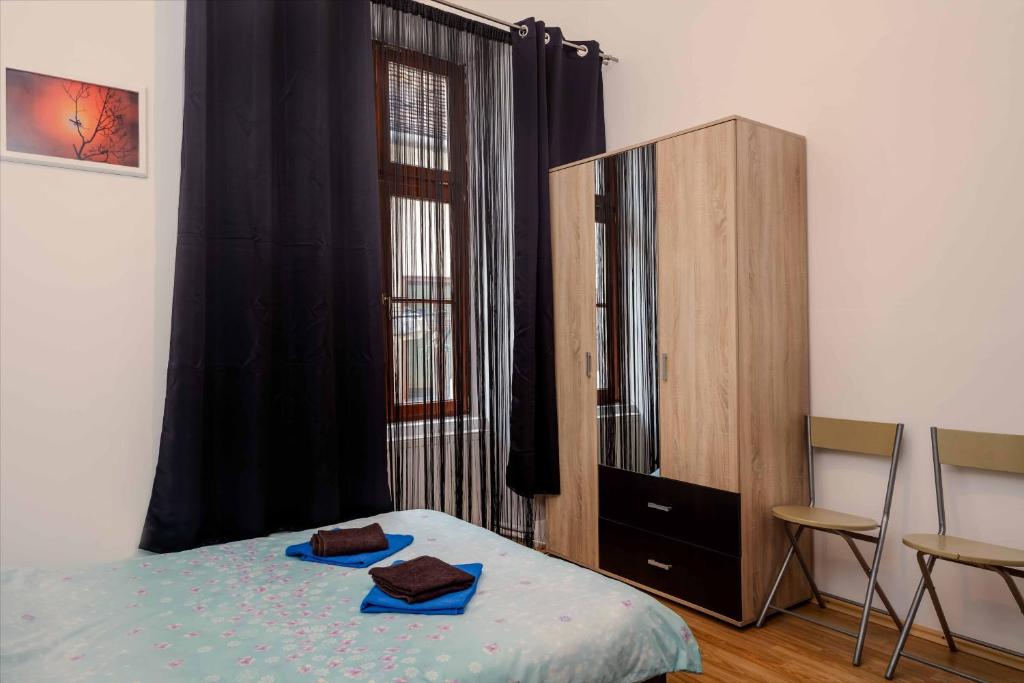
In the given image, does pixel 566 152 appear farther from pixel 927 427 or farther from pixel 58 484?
pixel 58 484

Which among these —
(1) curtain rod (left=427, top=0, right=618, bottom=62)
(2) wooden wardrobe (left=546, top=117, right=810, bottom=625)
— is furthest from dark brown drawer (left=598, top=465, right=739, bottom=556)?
(1) curtain rod (left=427, top=0, right=618, bottom=62)

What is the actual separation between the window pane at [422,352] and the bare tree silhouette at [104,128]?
1192 millimetres

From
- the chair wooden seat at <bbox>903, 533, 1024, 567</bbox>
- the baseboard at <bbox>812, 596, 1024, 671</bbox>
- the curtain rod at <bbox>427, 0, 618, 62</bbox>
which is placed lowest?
the baseboard at <bbox>812, 596, 1024, 671</bbox>

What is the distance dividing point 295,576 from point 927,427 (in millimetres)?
2257

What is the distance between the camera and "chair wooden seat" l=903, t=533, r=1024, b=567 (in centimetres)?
204

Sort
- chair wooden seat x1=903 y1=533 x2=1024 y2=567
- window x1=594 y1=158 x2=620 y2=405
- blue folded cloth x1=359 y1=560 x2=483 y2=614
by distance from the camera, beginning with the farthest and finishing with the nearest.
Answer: window x1=594 y1=158 x2=620 y2=405 < chair wooden seat x1=903 y1=533 x2=1024 y2=567 < blue folded cloth x1=359 y1=560 x2=483 y2=614

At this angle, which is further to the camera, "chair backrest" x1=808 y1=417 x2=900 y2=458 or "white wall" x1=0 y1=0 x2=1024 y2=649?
"chair backrest" x1=808 y1=417 x2=900 y2=458

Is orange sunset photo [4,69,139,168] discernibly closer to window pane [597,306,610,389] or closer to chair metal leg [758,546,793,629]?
window pane [597,306,610,389]

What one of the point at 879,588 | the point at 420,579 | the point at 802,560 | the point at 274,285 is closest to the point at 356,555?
the point at 420,579

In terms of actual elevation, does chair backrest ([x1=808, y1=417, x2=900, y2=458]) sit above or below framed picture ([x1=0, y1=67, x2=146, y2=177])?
below

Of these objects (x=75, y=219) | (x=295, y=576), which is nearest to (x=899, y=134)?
(x=295, y=576)

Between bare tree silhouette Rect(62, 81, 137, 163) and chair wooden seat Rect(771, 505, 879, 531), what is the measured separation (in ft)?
9.05

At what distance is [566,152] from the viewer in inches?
143

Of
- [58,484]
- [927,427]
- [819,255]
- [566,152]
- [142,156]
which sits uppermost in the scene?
[566,152]
